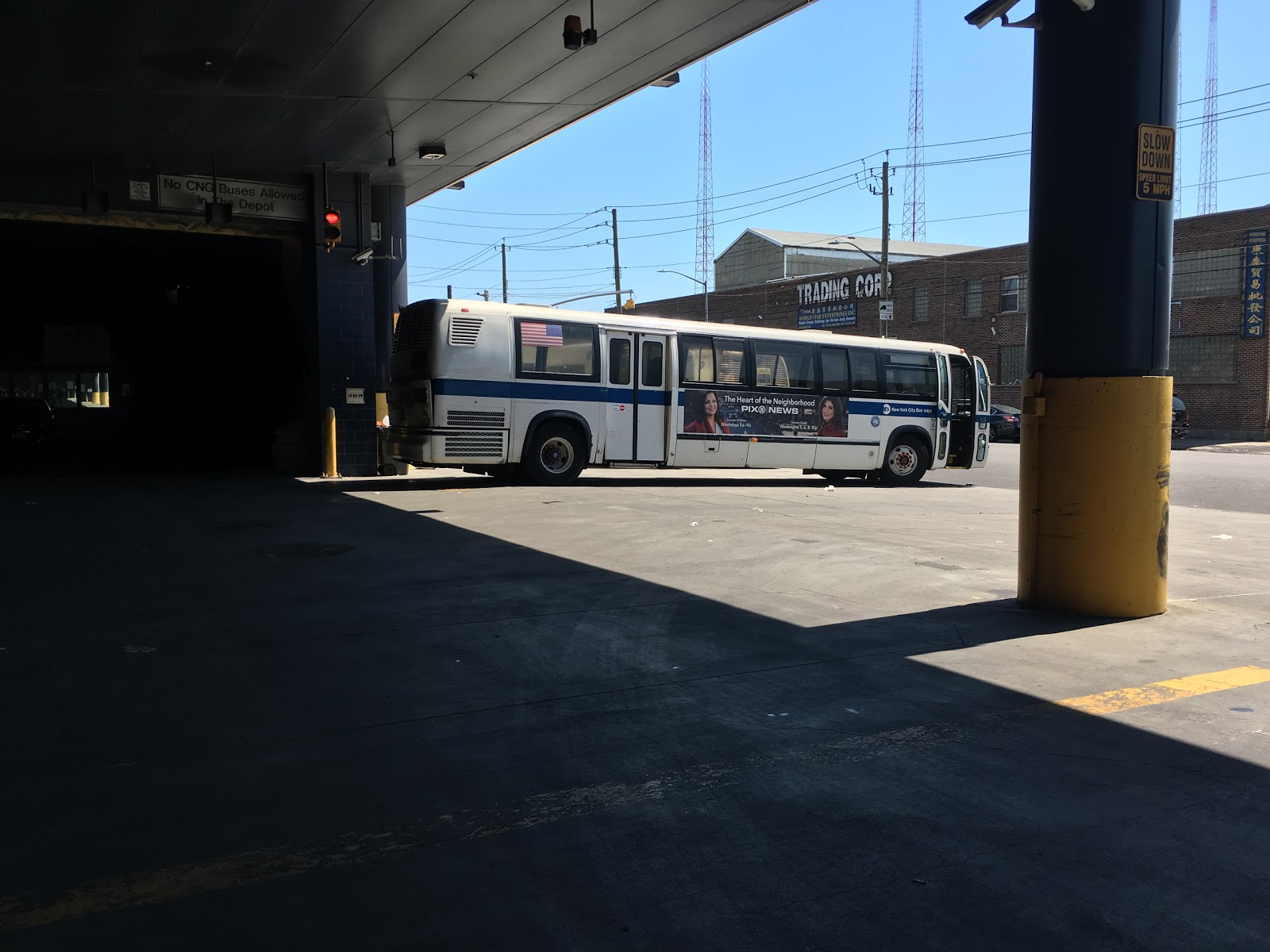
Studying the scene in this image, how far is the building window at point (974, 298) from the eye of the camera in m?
48.9

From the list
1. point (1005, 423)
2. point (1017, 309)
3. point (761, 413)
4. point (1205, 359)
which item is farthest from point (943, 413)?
point (1017, 309)

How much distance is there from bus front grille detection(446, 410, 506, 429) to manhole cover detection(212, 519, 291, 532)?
5101 millimetres

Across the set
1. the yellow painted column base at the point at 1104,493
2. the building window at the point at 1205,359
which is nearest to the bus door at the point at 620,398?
the yellow painted column base at the point at 1104,493

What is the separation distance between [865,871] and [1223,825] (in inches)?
53.0

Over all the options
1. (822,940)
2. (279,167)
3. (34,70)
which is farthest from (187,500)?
(822,940)

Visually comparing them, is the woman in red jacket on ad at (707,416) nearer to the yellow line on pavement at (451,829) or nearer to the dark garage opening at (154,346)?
the dark garage opening at (154,346)

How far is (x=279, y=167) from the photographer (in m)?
18.4

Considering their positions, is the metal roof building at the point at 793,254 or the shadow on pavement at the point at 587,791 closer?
the shadow on pavement at the point at 587,791

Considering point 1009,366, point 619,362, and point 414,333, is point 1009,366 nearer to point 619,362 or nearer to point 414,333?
point 619,362

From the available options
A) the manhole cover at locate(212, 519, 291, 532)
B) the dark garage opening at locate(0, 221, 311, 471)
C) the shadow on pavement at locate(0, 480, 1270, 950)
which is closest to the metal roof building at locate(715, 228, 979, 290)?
the dark garage opening at locate(0, 221, 311, 471)

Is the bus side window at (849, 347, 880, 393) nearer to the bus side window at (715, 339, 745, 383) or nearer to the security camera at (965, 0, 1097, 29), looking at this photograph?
the bus side window at (715, 339, 745, 383)

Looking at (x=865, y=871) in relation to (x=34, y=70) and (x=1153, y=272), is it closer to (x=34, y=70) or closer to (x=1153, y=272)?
(x=1153, y=272)

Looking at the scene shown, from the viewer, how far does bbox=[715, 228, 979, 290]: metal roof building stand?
74.1 meters

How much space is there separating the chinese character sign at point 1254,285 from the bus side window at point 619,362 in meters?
30.9
